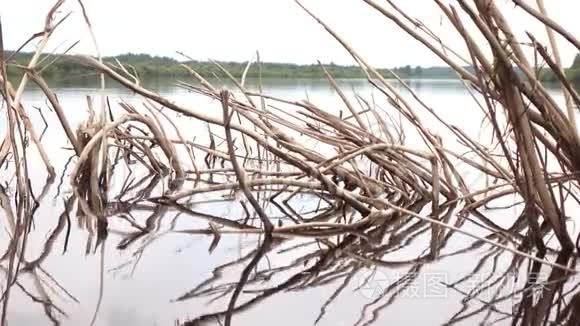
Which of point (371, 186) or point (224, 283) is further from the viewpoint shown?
point (371, 186)

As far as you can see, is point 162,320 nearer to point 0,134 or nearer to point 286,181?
point 286,181

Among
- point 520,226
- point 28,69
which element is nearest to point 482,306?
point 520,226

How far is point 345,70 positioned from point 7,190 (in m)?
1.00

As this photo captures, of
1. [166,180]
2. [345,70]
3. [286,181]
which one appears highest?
[345,70]

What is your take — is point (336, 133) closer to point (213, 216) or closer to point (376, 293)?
point (213, 216)

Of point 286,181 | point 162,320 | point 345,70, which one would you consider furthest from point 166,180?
point 162,320

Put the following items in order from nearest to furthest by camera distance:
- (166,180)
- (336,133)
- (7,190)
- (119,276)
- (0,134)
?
(119,276)
(336,133)
(7,190)
(166,180)
(0,134)

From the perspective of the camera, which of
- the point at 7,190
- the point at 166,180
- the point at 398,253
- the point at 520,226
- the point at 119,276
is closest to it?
the point at 119,276

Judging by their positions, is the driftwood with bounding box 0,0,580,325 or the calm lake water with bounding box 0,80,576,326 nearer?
the calm lake water with bounding box 0,80,576,326

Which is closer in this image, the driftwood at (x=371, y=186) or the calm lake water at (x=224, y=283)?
the calm lake water at (x=224, y=283)

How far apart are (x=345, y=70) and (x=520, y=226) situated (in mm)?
713

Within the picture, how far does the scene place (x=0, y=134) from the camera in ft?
11.8

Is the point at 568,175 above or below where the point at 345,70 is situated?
below

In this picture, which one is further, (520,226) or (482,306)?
(520,226)
